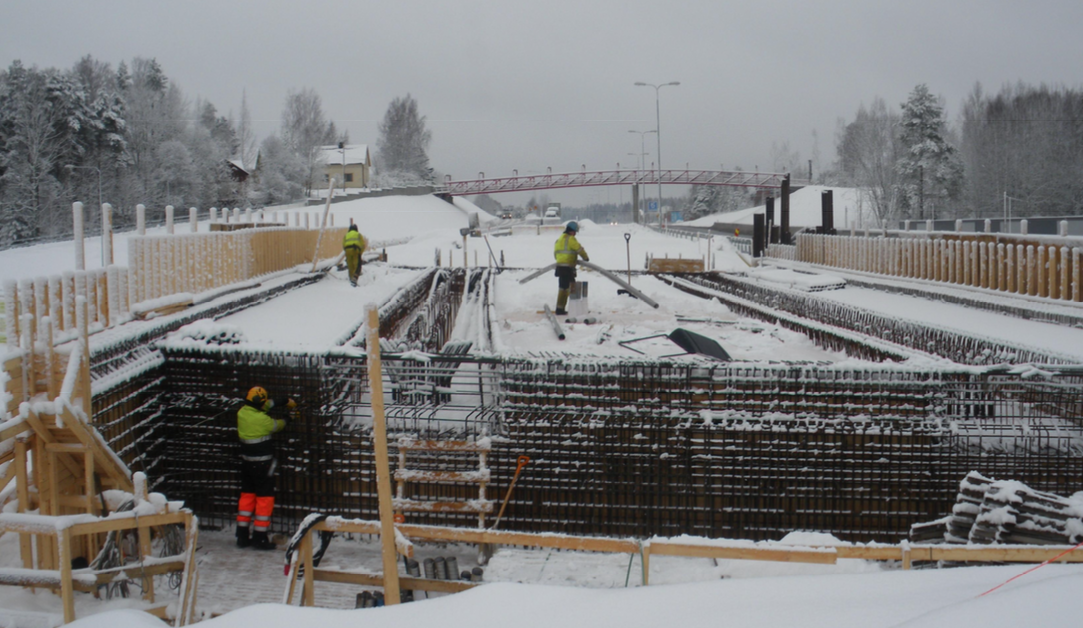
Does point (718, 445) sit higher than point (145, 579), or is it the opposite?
point (718, 445)

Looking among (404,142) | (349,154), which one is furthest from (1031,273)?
(404,142)

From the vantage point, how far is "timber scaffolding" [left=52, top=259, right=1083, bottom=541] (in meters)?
7.12

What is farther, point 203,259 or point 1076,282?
point 203,259

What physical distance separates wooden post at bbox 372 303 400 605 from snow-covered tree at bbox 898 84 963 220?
2592 inches

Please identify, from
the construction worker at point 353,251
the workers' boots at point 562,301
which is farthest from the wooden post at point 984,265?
the construction worker at point 353,251

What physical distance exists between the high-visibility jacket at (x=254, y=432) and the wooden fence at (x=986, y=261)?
10166mm

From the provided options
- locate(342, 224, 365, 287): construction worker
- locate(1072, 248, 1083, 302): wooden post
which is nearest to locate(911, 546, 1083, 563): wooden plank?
locate(1072, 248, 1083, 302): wooden post

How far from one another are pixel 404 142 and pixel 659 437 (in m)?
121

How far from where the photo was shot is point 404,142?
123375 millimetres

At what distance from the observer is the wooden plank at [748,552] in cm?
445

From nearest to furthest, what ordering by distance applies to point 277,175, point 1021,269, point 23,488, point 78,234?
point 23,488 → point 78,234 → point 1021,269 → point 277,175

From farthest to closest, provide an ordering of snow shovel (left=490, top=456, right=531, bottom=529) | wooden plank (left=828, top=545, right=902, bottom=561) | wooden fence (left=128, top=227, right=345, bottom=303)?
wooden fence (left=128, top=227, right=345, bottom=303)
snow shovel (left=490, top=456, right=531, bottom=529)
wooden plank (left=828, top=545, right=902, bottom=561)

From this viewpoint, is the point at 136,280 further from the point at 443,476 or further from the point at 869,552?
the point at 869,552

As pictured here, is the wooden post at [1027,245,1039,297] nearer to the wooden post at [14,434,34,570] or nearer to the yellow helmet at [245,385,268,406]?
the yellow helmet at [245,385,268,406]
